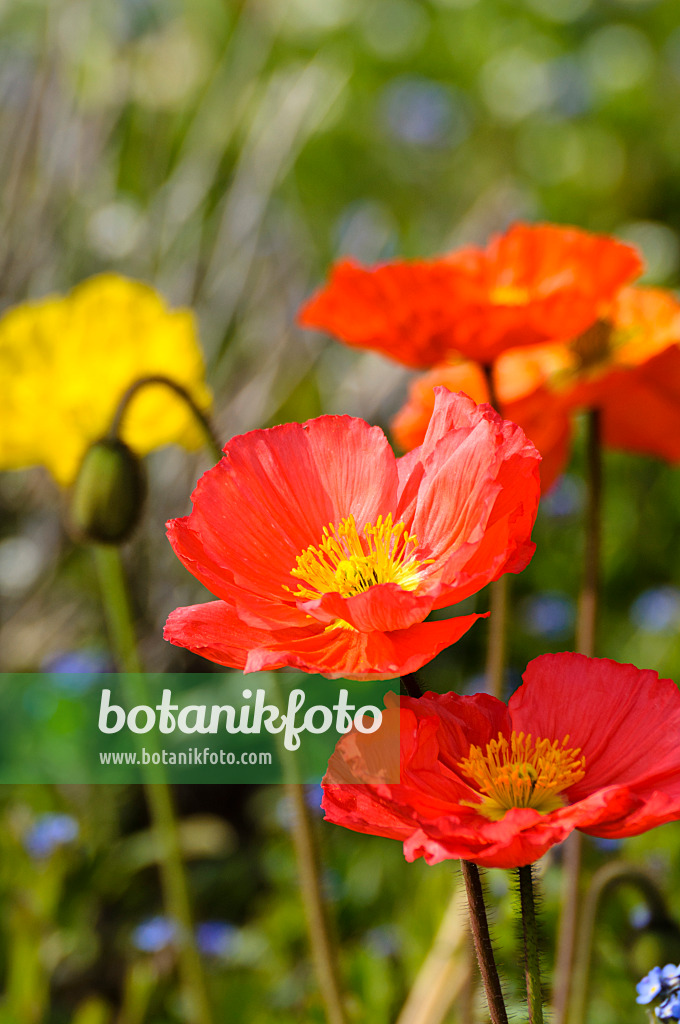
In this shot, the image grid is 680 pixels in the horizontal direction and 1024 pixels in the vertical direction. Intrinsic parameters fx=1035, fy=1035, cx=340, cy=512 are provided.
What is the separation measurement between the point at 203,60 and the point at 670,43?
1.72 metres

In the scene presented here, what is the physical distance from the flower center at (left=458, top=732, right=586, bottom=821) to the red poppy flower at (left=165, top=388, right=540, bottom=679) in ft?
0.24

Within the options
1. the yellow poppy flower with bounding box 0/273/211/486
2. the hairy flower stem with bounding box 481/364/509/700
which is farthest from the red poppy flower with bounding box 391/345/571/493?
the yellow poppy flower with bounding box 0/273/211/486

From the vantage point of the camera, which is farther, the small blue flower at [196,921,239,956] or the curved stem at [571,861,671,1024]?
the small blue flower at [196,921,239,956]

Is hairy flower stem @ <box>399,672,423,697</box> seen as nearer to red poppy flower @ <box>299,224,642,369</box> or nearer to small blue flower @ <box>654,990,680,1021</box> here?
small blue flower @ <box>654,990,680,1021</box>

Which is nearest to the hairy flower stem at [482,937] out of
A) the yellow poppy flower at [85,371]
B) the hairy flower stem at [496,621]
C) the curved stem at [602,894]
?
the curved stem at [602,894]

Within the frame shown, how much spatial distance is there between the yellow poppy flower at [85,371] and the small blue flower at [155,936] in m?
0.55

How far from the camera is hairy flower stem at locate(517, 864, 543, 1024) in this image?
0.45 m

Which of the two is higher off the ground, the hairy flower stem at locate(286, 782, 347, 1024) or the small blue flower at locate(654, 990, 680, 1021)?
the hairy flower stem at locate(286, 782, 347, 1024)

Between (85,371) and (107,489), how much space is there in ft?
1.23

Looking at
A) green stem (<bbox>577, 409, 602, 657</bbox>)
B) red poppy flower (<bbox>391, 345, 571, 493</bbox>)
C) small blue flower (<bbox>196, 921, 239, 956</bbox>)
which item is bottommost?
small blue flower (<bbox>196, 921, 239, 956</bbox>)

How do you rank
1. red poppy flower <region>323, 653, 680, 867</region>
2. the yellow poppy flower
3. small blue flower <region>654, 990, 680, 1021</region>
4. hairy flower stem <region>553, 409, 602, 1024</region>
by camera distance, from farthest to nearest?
1. the yellow poppy flower
2. hairy flower stem <region>553, 409, 602, 1024</region>
3. small blue flower <region>654, 990, 680, 1021</region>
4. red poppy flower <region>323, 653, 680, 867</region>

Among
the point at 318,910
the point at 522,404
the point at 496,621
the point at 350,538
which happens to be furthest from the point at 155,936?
the point at 350,538

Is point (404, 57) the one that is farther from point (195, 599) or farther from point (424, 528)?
point (424, 528)

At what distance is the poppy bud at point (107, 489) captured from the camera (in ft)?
2.80
